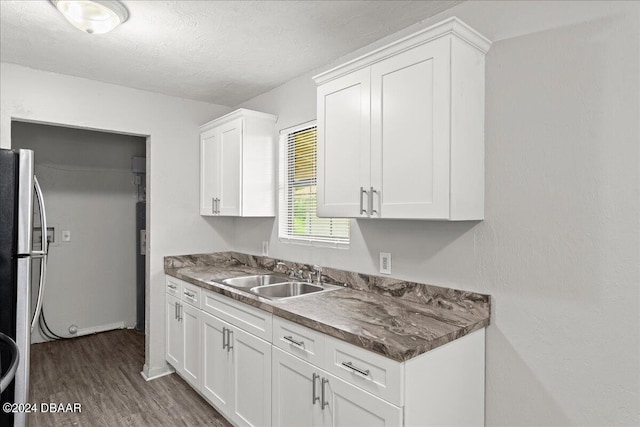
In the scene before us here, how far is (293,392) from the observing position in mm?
1883

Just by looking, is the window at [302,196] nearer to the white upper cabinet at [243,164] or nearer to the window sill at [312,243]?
the window sill at [312,243]

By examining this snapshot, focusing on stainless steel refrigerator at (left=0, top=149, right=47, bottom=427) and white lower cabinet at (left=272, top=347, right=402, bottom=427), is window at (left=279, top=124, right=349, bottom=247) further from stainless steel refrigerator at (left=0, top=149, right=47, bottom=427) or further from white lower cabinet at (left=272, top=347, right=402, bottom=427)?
stainless steel refrigerator at (left=0, top=149, right=47, bottom=427)

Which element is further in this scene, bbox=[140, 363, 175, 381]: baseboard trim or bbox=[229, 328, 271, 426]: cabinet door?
bbox=[140, 363, 175, 381]: baseboard trim

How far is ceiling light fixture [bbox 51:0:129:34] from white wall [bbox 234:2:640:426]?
1.68 metres

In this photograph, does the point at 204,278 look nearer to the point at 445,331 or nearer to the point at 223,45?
the point at 223,45

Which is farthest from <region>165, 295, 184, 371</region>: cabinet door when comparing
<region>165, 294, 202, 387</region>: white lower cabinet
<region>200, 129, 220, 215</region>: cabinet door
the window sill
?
the window sill

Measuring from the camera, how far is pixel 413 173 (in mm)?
1755

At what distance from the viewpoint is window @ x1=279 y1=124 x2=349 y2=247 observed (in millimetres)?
2725

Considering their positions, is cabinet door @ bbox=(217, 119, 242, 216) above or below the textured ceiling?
below

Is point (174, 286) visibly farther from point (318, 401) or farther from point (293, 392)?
point (318, 401)

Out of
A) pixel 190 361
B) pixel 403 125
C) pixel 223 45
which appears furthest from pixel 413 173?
pixel 190 361

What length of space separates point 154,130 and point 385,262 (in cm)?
235

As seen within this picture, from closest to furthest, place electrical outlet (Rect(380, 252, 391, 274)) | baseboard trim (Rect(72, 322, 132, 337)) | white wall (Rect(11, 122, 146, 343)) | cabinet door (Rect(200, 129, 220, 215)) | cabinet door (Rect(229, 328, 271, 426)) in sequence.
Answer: cabinet door (Rect(229, 328, 271, 426)) < electrical outlet (Rect(380, 252, 391, 274)) < cabinet door (Rect(200, 129, 220, 215)) < white wall (Rect(11, 122, 146, 343)) < baseboard trim (Rect(72, 322, 132, 337))

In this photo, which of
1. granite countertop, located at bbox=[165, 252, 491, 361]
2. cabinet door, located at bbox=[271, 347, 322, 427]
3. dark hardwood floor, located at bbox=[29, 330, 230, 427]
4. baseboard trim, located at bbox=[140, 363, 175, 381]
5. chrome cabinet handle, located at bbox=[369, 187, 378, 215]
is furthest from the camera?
baseboard trim, located at bbox=[140, 363, 175, 381]
